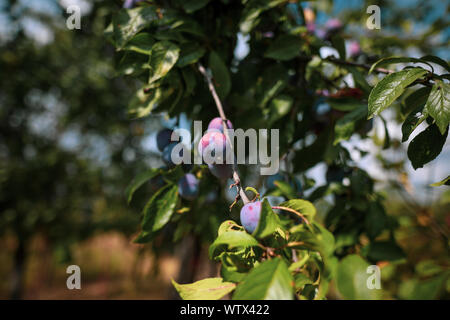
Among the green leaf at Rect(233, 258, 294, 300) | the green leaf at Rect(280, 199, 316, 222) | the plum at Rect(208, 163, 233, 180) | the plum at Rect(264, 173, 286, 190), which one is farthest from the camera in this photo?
the plum at Rect(264, 173, 286, 190)

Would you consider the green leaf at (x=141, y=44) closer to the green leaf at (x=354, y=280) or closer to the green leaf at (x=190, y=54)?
the green leaf at (x=190, y=54)

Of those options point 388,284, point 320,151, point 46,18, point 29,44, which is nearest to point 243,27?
point 320,151

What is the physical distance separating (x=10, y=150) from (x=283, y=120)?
4514 millimetres

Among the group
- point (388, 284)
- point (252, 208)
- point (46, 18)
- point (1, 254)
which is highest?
point (46, 18)

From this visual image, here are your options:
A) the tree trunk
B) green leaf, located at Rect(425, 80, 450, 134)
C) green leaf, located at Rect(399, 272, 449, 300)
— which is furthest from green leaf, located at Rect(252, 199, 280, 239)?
the tree trunk

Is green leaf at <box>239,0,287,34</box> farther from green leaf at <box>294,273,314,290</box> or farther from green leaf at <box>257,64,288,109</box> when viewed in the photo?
green leaf at <box>294,273,314,290</box>

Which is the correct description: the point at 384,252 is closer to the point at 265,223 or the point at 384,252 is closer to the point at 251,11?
the point at 265,223

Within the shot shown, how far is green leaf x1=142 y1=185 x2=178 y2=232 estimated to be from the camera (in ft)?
2.01

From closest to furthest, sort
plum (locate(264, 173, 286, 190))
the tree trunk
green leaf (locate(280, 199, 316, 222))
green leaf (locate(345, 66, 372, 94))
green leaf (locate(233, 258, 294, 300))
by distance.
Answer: green leaf (locate(233, 258, 294, 300)) → green leaf (locate(280, 199, 316, 222)) → green leaf (locate(345, 66, 372, 94)) → plum (locate(264, 173, 286, 190)) → the tree trunk

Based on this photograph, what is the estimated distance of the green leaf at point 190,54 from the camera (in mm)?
636

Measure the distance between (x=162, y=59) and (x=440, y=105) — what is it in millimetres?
516

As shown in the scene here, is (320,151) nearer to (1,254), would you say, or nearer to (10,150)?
(10,150)

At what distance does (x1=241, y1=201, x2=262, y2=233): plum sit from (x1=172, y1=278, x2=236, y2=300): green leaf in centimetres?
9
